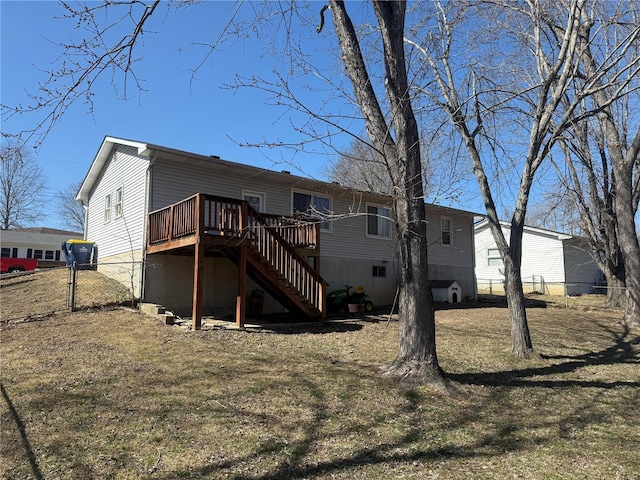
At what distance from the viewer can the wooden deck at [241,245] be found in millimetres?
9812

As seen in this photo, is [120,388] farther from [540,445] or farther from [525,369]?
[525,369]

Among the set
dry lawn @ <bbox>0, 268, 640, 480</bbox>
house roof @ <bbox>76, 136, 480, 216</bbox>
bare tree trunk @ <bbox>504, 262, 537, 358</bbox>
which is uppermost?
house roof @ <bbox>76, 136, 480, 216</bbox>

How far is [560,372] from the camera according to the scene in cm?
755

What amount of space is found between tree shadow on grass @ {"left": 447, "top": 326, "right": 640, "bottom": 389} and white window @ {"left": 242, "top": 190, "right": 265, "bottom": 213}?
8740 millimetres

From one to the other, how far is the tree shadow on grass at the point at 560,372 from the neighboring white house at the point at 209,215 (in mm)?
3969

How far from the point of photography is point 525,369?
763cm

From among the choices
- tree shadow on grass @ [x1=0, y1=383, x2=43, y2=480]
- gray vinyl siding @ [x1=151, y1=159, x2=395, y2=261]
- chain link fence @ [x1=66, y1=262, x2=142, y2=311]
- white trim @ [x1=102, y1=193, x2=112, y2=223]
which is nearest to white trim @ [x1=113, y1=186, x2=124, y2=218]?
white trim @ [x1=102, y1=193, x2=112, y2=223]

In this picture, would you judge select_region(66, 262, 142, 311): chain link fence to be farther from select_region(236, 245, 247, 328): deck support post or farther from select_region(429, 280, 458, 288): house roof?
select_region(429, 280, 458, 288): house roof

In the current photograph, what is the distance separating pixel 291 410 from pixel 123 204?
436 inches

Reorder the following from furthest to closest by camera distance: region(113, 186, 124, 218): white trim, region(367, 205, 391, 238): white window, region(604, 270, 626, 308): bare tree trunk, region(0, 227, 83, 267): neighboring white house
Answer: region(0, 227, 83, 267): neighboring white house < region(604, 270, 626, 308): bare tree trunk < region(367, 205, 391, 238): white window < region(113, 186, 124, 218): white trim

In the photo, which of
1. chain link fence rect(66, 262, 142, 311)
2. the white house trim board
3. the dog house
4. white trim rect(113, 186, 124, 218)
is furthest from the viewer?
the dog house

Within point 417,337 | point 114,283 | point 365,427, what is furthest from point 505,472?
point 114,283

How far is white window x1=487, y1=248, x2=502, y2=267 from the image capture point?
29.1 m

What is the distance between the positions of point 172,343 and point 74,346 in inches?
63.9
